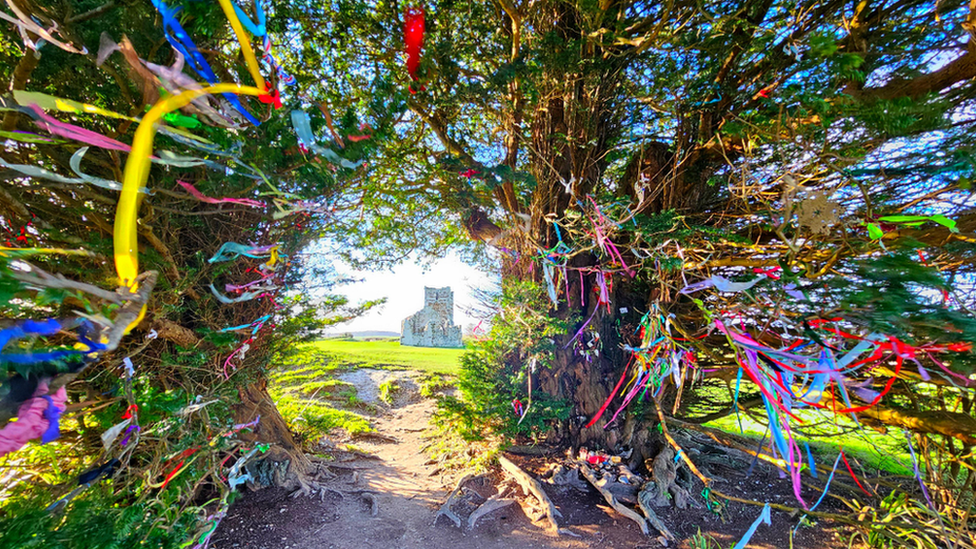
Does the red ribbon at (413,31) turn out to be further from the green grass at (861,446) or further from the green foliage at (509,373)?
the green grass at (861,446)

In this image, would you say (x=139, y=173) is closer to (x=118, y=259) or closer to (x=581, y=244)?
(x=118, y=259)

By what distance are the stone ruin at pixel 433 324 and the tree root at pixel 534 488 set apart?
14794 mm

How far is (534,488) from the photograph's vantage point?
3.50 meters

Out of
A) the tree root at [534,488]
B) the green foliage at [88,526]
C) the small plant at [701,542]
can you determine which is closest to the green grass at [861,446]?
the small plant at [701,542]

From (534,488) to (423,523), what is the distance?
1.15 meters

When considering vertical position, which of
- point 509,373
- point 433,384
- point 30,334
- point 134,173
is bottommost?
point 433,384

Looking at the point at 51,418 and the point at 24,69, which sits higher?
the point at 24,69

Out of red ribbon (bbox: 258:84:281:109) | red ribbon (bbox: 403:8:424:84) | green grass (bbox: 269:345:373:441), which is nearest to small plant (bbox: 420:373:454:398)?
green grass (bbox: 269:345:373:441)

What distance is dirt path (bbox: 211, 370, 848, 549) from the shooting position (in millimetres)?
2984

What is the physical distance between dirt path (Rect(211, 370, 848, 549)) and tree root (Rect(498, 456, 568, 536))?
96mm

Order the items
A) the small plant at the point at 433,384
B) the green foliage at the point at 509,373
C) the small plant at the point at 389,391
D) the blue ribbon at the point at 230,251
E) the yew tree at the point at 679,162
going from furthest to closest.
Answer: the small plant at the point at 389,391
the small plant at the point at 433,384
the green foliage at the point at 509,373
the blue ribbon at the point at 230,251
the yew tree at the point at 679,162

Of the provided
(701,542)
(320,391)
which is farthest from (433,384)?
(701,542)

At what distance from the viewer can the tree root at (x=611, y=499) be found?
321 centimetres

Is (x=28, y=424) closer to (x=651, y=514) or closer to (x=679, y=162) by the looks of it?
(x=651, y=514)
